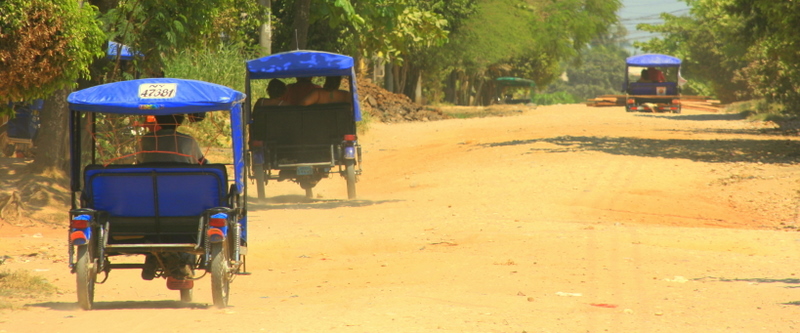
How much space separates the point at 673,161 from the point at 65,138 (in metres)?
11.1

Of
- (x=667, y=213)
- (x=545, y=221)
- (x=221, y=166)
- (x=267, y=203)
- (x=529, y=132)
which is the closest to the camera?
(x=221, y=166)

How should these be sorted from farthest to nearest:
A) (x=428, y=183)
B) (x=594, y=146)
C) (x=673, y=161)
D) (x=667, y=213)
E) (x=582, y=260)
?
(x=594, y=146), (x=673, y=161), (x=428, y=183), (x=667, y=213), (x=582, y=260)

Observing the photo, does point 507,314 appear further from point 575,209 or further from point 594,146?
point 594,146

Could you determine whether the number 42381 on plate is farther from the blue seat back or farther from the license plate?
the license plate

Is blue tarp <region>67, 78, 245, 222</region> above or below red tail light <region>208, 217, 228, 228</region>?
above

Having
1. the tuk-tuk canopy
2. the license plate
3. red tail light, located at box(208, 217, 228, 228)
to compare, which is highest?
red tail light, located at box(208, 217, 228, 228)

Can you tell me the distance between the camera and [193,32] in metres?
14.2

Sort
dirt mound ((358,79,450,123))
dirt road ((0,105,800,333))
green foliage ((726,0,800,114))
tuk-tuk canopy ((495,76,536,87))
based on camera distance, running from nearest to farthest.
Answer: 1. dirt road ((0,105,800,333))
2. green foliage ((726,0,800,114))
3. dirt mound ((358,79,450,123))
4. tuk-tuk canopy ((495,76,536,87))

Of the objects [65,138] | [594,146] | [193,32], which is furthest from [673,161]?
[65,138]

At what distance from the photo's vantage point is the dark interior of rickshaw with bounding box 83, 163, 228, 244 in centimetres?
720

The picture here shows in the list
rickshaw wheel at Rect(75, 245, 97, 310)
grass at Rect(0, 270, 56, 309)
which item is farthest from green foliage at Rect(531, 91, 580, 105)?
rickshaw wheel at Rect(75, 245, 97, 310)

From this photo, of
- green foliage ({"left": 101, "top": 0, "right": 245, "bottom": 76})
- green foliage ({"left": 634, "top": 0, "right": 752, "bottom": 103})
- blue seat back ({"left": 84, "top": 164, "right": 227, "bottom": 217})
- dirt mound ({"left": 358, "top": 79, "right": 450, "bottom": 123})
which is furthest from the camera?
green foliage ({"left": 634, "top": 0, "right": 752, "bottom": 103})

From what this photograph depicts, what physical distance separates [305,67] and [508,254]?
21.4 feet

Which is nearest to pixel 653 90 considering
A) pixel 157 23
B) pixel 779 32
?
pixel 779 32
